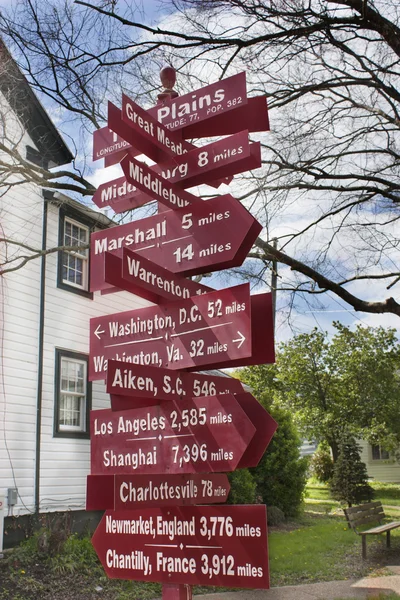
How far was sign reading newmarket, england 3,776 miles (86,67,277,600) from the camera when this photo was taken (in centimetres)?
329

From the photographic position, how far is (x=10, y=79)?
775 cm

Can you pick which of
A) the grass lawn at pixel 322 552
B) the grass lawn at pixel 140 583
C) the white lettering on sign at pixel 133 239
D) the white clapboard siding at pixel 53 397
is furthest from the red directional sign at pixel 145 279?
the white clapboard siding at pixel 53 397

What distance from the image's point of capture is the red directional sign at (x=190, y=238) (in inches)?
148

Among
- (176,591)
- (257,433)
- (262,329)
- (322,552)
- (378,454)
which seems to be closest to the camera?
(257,433)

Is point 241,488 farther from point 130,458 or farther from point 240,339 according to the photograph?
point 240,339

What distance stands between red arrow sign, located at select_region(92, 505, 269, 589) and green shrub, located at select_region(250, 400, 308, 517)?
12963 millimetres

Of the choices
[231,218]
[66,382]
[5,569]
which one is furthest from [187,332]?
[66,382]

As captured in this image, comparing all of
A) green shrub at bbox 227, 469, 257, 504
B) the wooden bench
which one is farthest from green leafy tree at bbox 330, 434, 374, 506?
green shrub at bbox 227, 469, 257, 504

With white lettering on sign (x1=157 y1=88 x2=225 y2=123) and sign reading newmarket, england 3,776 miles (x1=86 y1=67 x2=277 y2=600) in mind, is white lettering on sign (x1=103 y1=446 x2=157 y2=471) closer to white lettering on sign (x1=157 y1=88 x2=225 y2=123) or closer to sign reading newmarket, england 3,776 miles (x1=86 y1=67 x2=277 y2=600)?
sign reading newmarket, england 3,776 miles (x1=86 y1=67 x2=277 y2=600)

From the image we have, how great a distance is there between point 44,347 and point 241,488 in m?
5.12

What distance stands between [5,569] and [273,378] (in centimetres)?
2348

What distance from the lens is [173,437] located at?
3459 mm

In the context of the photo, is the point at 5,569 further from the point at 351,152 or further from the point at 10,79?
the point at 351,152

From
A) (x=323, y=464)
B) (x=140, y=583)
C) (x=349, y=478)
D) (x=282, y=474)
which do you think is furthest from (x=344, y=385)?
(x=140, y=583)
